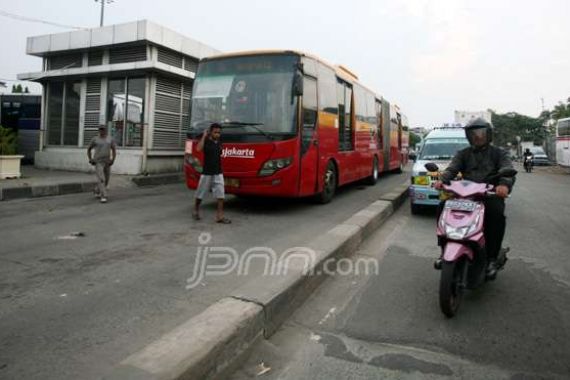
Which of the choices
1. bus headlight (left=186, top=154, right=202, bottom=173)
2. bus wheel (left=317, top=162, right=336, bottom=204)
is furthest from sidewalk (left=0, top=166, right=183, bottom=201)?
bus wheel (left=317, top=162, right=336, bottom=204)

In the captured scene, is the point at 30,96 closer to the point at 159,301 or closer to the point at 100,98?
the point at 100,98

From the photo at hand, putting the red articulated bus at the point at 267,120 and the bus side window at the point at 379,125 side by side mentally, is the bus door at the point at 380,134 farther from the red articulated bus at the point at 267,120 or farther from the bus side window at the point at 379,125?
the red articulated bus at the point at 267,120

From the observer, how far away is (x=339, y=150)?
11.0 meters

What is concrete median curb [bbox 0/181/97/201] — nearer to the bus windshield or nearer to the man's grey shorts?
the bus windshield

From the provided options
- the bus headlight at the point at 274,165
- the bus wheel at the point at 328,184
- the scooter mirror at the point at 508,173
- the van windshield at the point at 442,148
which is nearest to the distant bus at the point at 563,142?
the van windshield at the point at 442,148

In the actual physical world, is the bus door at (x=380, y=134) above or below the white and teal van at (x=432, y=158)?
above

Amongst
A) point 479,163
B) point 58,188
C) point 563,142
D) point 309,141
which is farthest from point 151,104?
point 563,142

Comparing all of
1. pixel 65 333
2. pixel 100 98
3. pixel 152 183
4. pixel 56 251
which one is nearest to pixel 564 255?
pixel 65 333

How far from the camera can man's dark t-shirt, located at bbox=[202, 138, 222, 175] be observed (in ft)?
26.0

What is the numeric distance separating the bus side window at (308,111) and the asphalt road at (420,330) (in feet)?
11.0

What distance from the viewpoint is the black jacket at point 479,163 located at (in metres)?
4.82

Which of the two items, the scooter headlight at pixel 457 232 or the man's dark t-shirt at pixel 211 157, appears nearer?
the scooter headlight at pixel 457 232

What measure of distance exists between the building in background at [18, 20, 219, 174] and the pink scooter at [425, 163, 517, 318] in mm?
A: 11726

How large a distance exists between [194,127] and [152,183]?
5855 millimetres
